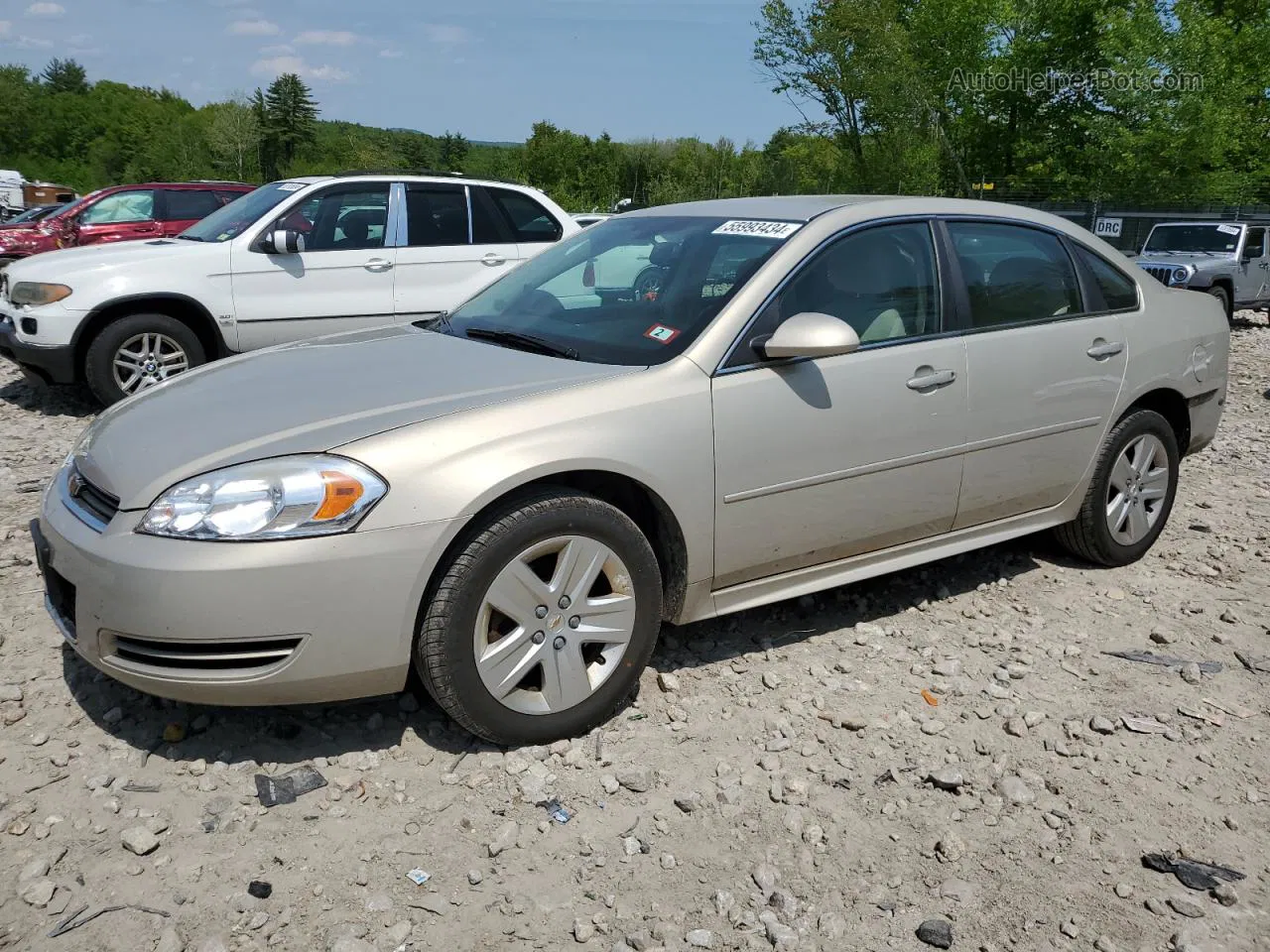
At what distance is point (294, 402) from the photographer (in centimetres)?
311

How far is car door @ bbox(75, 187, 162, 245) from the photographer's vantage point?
1366 cm

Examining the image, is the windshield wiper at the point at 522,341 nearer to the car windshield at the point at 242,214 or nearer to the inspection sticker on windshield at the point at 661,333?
the inspection sticker on windshield at the point at 661,333

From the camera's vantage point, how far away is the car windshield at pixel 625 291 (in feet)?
11.3

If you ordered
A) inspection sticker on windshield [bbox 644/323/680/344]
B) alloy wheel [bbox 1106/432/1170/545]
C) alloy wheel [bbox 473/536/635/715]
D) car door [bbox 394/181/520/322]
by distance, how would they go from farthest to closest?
car door [bbox 394/181/520/322] < alloy wheel [bbox 1106/432/1170/545] < inspection sticker on windshield [bbox 644/323/680/344] < alloy wheel [bbox 473/536/635/715]

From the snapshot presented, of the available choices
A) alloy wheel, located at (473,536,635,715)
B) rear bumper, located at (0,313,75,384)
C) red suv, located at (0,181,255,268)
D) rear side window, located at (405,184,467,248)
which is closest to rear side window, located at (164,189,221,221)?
red suv, located at (0,181,255,268)

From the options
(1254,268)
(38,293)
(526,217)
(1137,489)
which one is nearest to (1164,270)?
(1254,268)

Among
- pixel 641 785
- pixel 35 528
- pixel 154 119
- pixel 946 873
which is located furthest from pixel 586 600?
pixel 154 119

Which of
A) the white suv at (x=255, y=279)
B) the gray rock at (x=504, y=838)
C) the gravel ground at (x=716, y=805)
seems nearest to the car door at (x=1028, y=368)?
the gravel ground at (x=716, y=805)

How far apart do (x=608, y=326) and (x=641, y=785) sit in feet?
4.96

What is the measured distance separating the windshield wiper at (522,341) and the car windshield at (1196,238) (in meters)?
15.5

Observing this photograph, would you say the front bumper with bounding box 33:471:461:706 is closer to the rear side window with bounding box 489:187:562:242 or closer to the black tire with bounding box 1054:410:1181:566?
the black tire with bounding box 1054:410:1181:566

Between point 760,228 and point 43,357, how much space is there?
5.73 meters

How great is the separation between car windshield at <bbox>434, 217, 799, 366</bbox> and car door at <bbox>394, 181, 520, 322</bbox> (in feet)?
12.6

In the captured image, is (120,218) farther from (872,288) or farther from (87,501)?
(872,288)
